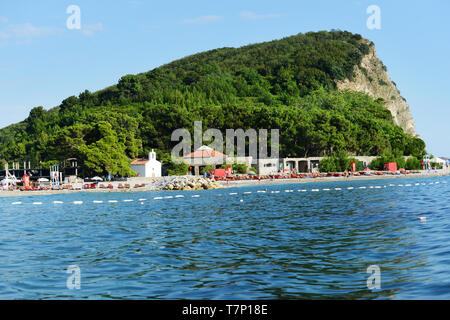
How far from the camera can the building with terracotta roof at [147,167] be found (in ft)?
244

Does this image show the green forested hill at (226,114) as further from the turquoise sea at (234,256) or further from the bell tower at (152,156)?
the turquoise sea at (234,256)

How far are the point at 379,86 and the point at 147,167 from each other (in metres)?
128

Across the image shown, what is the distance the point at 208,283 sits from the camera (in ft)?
34.7

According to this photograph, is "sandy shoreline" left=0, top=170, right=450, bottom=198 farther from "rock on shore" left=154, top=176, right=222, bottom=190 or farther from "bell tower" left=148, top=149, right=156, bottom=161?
"bell tower" left=148, top=149, right=156, bottom=161

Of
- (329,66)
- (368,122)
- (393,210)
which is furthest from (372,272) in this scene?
(329,66)

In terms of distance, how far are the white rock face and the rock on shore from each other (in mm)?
121888

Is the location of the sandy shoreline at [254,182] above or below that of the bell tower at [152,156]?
below

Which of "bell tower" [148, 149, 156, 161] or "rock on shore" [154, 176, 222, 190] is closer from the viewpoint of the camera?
"rock on shore" [154, 176, 222, 190]

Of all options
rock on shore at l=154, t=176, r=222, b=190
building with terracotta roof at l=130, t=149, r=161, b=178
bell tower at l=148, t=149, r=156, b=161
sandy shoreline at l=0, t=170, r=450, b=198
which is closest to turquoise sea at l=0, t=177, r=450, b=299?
sandy shoreline at l=0, t=170, r=450, b=198

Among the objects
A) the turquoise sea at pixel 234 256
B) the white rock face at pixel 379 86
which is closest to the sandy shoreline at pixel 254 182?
the turquoise sea at pixel 234 256

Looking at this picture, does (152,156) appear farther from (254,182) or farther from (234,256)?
(234,256)

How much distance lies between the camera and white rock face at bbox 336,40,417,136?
169625 mm

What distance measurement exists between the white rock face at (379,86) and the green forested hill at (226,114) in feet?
13.2

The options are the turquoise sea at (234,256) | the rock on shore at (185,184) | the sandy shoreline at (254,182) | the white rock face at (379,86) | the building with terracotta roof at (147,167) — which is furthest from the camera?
the white rock face at (379,86)
